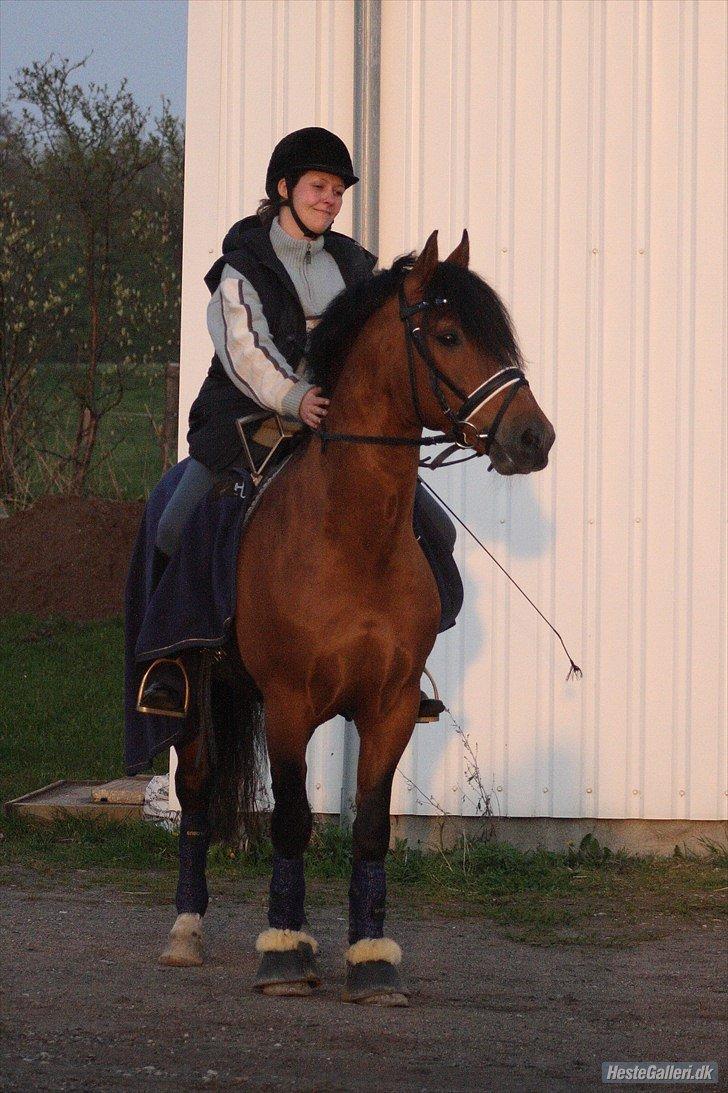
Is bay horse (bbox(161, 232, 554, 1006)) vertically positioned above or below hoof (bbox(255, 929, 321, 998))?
above

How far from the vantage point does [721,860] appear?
6.75m

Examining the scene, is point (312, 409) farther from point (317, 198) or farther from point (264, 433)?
point (317, 198)

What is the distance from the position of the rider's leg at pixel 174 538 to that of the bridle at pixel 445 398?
0.77 m

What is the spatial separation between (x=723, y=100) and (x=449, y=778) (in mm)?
3398

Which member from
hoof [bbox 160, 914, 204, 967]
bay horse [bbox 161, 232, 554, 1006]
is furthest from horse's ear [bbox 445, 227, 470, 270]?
hoof [bbox 160, 914, 204, 967]

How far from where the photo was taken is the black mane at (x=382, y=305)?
4.08 m

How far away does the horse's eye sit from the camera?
162 inches

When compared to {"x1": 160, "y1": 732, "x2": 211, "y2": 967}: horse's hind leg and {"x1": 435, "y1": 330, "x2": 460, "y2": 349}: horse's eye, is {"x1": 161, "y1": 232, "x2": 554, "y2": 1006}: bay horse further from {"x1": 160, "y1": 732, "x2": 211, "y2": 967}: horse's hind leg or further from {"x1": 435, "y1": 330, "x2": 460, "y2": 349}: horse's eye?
{"x1": 160, "y1": 732, "x2": 211, "y2": 967}: horse's hind leg

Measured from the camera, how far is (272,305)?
188 inches

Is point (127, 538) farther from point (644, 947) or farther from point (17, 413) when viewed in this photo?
point (644, 947)

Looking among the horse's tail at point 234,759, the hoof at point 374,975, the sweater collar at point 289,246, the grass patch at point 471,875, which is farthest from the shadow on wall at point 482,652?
the hoof at point 374,975

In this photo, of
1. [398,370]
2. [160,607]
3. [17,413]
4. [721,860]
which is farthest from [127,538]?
[398,370]

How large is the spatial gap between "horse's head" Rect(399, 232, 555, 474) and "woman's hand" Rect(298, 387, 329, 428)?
336 mm

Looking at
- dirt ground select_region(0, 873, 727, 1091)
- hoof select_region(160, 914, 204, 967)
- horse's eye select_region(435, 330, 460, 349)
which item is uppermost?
horse's eye select_region(435, 330, 460, 349)
